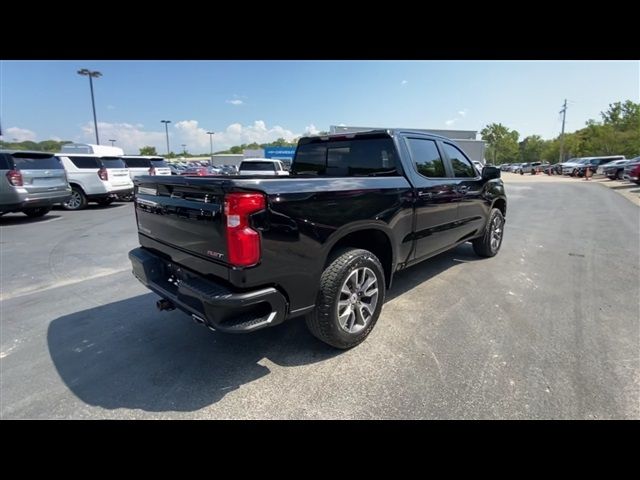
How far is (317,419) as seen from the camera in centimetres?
220

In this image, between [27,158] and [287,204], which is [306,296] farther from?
[27,158]

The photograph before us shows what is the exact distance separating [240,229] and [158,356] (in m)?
1.57

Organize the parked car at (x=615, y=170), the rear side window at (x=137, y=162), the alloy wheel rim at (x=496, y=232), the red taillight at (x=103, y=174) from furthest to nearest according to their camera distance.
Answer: the parked car at (x=615, y=170) < the rear side window at (x=137, y=162) < the red taillight at (x=103, y=174) < the alloy wheel rim at (x=496, y=232)

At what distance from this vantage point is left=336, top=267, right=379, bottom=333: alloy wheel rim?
288 centimetres

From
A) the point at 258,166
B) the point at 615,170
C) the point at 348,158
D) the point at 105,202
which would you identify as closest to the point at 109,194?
the point at 105,202

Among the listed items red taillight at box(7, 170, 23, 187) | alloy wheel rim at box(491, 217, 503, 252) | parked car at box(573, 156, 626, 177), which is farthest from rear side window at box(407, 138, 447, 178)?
parked car at box(573, 156, 626, 177)

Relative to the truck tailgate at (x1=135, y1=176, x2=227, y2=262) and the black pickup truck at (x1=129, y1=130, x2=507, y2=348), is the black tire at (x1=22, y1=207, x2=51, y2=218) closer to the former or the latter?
the black pickup truck at (x1=129, y1=130, x2=507, y2=348)

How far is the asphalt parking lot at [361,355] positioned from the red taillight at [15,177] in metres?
4.78

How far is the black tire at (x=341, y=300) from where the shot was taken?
2.71 meters

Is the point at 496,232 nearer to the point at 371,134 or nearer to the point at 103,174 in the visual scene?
the point at 371,134

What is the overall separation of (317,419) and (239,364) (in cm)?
90

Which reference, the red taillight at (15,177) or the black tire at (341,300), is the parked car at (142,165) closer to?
the red taillight at (15,177)

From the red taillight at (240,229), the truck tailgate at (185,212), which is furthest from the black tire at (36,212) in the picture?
the red taillight at (240,229)
